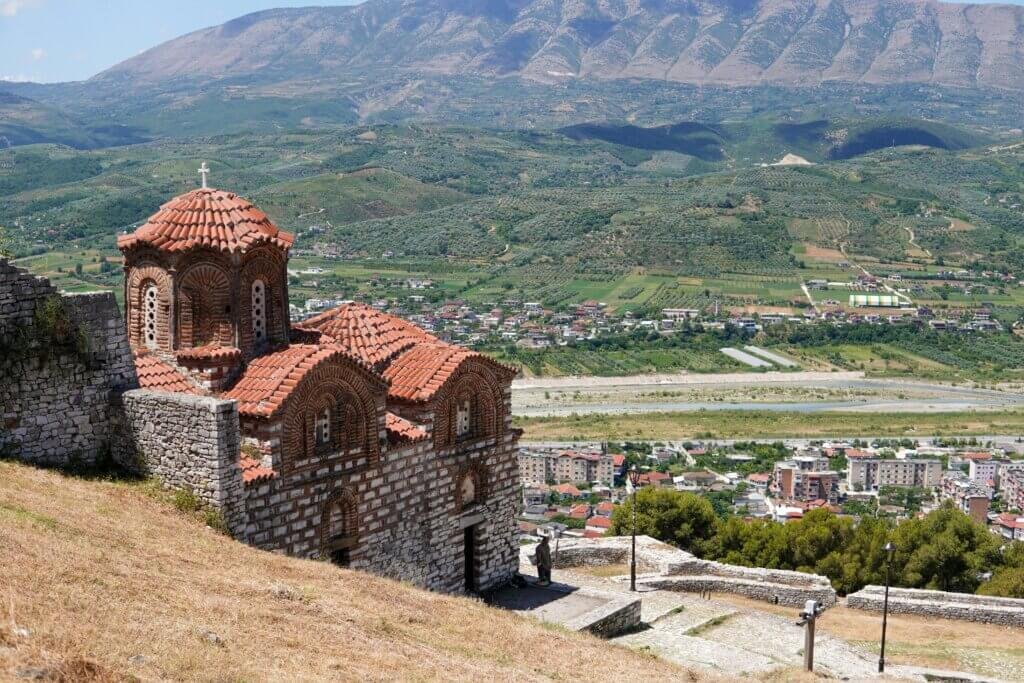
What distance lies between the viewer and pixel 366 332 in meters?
20.5

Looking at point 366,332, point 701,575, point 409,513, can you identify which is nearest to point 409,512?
point 409,513

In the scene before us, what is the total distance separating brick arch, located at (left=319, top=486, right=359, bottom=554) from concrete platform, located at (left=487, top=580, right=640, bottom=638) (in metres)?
3.27

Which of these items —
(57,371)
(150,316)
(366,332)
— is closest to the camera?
(57,371)

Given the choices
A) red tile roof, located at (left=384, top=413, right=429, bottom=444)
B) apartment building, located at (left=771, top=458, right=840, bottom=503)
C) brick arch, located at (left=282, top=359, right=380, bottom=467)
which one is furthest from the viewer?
apartment building, located at (left=771, top=458, right=840, bottom=503)

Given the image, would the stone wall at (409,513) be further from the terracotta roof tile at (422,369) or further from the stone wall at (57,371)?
the stone wall at (57,371)

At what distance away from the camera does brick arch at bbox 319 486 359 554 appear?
1797cm

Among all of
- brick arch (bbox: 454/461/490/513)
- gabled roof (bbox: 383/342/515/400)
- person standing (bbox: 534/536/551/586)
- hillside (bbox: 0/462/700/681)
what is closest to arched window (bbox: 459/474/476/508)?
brick arch (bbox: 454/461/490/513)

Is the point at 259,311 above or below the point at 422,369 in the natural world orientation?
above

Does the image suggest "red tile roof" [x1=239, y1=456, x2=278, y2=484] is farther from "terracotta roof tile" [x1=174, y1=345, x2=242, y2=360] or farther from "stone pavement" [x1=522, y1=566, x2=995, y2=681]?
"stone pavement" [x1=522, y1=566, x2=995, y2=681]

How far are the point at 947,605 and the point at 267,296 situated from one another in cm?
1424

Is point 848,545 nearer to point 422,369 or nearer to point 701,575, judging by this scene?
point 701,575

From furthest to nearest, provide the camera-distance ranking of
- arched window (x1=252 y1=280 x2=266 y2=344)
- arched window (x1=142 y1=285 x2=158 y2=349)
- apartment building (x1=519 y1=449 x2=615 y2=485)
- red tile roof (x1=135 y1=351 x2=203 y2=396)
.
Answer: apartment building (x1=519 y1=449 x2=615 y2=485)
arched window (x1=252 y1=280 x2=266 y2=344)
arched window (x1=142 y1=285 x2=158 y2=349)
red tile roof (x1=135 y1=351 x2=203 y2=396)

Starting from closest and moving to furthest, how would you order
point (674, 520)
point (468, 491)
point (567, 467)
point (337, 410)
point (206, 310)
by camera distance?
1. point (337, 410)
2. point (206, 310)
3. point (468, 491)
4. point (674, 520)
5. point (567, 467)

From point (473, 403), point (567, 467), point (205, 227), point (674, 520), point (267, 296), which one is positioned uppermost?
point (205, 227)
